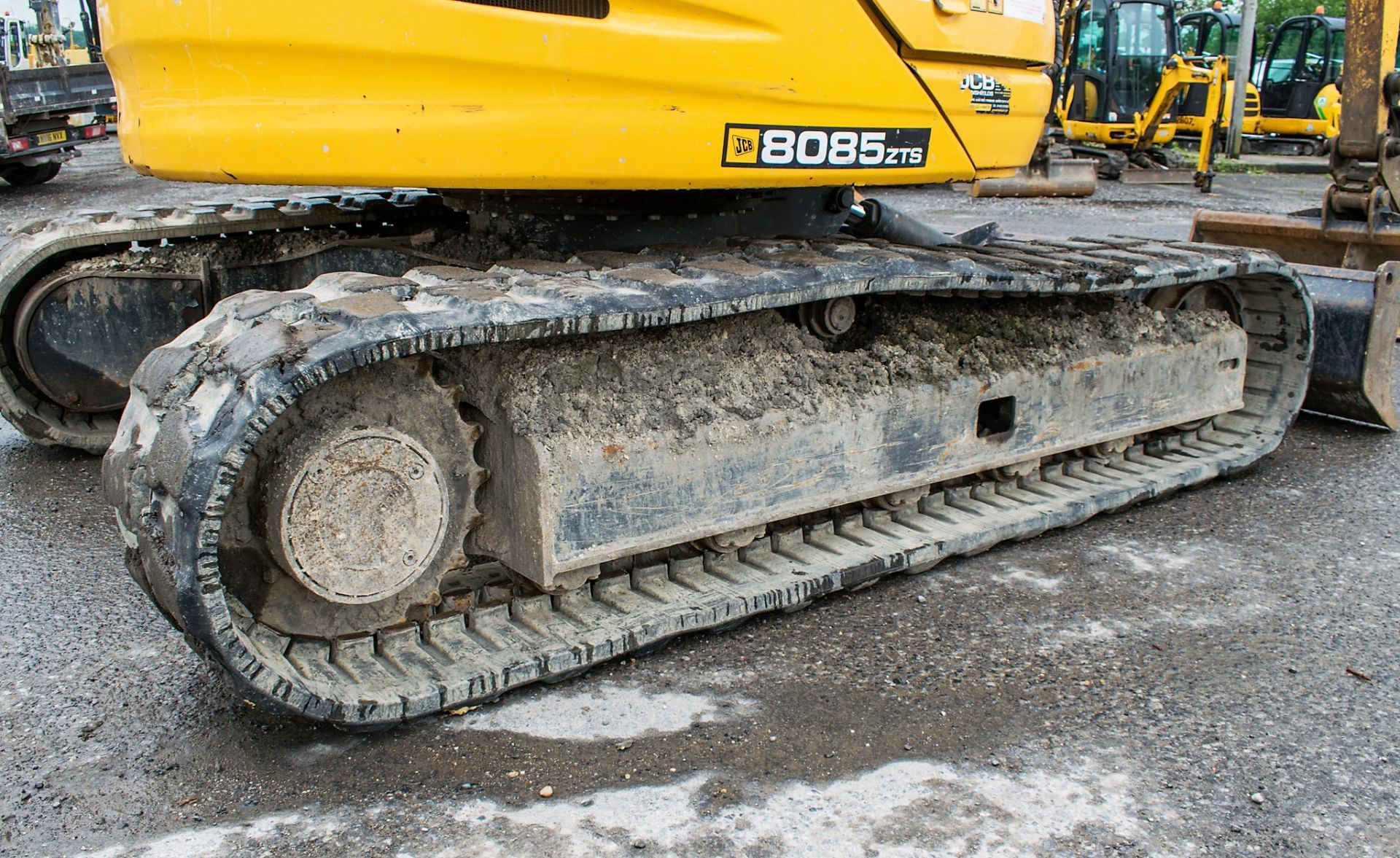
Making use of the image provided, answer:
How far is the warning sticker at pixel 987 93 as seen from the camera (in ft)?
12.0

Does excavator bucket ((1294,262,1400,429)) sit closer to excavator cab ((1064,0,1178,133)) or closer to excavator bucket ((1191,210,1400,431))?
excavator bucket ((1191,210,1400,431))

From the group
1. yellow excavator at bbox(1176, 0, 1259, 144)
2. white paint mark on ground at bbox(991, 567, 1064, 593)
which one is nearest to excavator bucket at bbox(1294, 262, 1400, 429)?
white paint mark on ground at bbox(991, 567, 1064, 593)

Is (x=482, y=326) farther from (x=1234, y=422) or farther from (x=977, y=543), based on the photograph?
(x=1234, y=422)

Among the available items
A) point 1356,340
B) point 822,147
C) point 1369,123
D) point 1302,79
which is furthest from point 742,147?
point 1302,79

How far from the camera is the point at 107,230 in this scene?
436 cm

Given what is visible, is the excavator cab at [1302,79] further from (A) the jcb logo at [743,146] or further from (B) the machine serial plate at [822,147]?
(A) the jcb logo at [743,146]

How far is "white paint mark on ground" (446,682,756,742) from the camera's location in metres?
2.80

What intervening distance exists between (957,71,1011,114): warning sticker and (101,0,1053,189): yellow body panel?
0.51 metres

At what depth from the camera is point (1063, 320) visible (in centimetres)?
420

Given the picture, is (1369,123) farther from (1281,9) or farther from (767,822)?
(1281,9)

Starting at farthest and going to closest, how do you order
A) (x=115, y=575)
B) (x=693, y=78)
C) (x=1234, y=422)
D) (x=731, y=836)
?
(x=1234, y=422)
(x=115, y=575)
(x=693, y=78)
(x=731, y=836)

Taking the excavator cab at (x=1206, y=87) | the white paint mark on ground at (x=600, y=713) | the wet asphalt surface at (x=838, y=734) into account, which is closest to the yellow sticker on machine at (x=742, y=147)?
the wet asphalt surface at (x=838, y=734)

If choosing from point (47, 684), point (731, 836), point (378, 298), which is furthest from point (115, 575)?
point (731, 836)

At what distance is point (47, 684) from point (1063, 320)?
3276 millimetres
